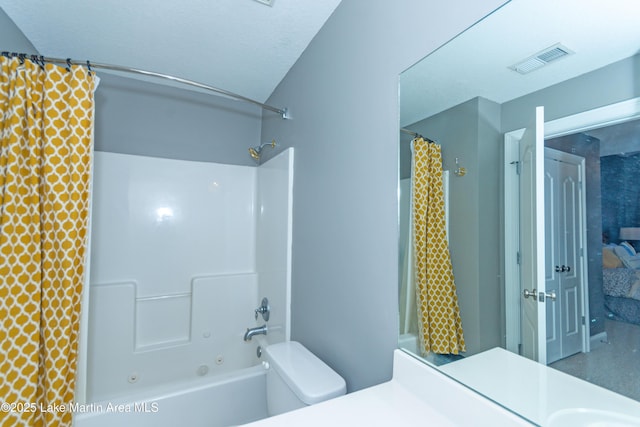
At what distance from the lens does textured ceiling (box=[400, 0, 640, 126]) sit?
51 cm

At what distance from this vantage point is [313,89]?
151 centimetres

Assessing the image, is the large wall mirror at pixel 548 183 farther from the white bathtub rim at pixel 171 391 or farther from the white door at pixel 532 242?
the white bathtub rim at pixel 171 391

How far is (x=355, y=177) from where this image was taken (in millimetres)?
1139

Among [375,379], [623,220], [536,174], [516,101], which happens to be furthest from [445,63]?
[375,379]

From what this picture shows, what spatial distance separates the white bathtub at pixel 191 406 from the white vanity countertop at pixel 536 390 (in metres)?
1.21

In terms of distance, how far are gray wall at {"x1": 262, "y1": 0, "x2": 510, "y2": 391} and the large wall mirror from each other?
0.15 meters

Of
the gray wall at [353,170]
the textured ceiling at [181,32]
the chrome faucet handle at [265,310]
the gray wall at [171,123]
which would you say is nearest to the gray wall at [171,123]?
the gray wall at [171,123]

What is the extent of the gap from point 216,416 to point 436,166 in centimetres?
159

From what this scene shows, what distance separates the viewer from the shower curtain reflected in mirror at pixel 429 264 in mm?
814

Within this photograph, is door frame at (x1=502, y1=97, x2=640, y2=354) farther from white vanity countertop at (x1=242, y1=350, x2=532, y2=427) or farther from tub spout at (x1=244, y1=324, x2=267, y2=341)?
tub spout at (x1=244, y1=324, x2=267, y2=341)

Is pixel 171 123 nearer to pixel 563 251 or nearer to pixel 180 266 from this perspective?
pixel 180 266

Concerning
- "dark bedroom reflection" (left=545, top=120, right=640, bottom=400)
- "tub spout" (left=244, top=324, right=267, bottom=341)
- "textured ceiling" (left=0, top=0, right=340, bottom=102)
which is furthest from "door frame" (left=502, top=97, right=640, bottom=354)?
"tub spout" (left=244, top=324, right=267, bottom=341)

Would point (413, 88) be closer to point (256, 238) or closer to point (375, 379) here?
point (375, 379)

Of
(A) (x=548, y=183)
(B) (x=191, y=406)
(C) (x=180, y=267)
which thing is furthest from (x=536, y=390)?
(C) (x=180, y=267)
